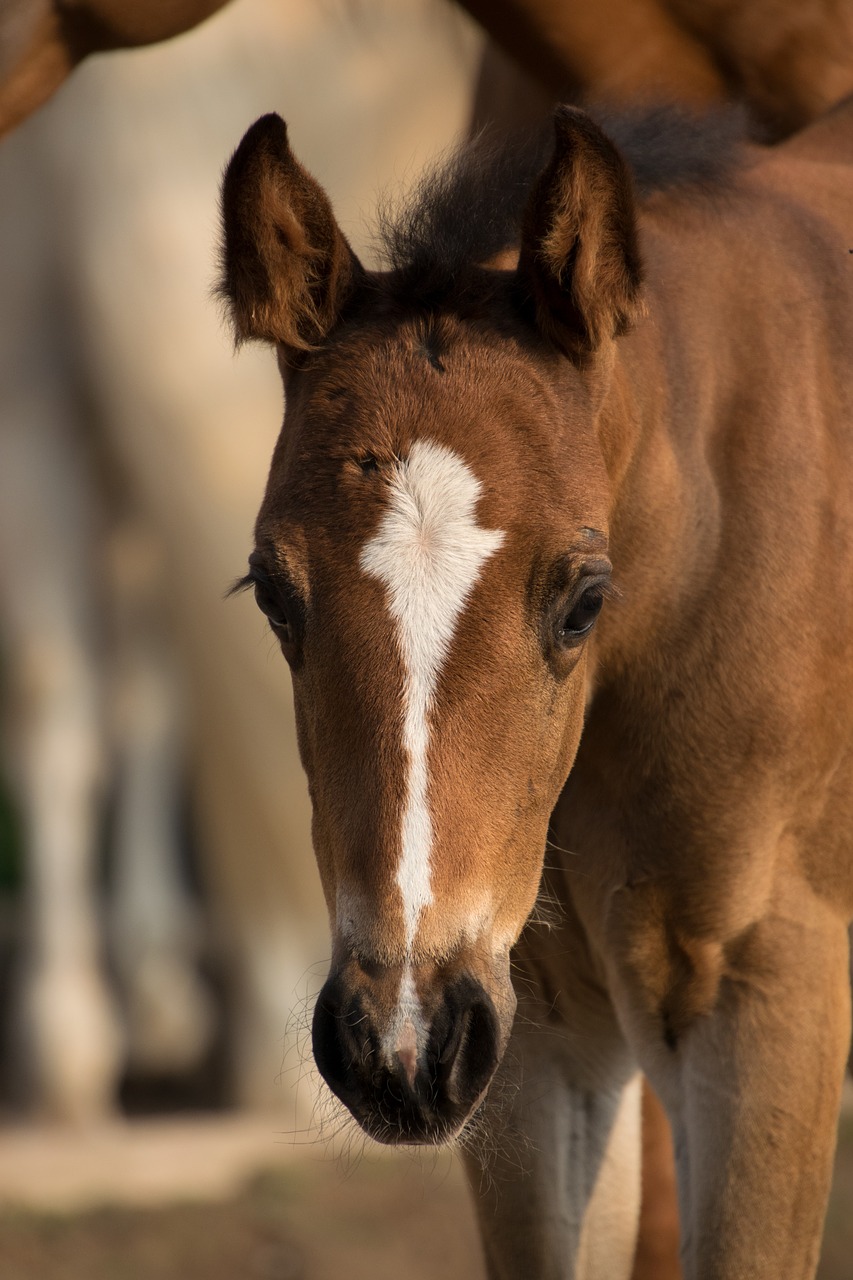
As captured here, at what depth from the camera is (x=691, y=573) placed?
2197 millimetres

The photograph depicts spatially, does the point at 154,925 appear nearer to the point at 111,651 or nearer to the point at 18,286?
the point at 111,651

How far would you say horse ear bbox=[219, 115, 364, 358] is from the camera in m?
1.99

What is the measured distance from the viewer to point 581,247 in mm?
1954

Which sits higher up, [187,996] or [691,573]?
[691,573]

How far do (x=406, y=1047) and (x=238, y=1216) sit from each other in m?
2.68

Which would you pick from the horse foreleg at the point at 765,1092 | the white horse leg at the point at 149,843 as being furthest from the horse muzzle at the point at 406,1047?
the white horse leg at the point at 149,843

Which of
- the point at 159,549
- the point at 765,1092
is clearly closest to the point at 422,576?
the point at 765,1092

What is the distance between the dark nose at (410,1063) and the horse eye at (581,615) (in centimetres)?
38

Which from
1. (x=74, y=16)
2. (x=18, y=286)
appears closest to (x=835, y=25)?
(x=74, y=16)

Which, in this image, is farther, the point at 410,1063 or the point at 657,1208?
the point at 657,1208

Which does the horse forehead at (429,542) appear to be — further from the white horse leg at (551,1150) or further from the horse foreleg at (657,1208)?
the horse foreleg at (657,1208)

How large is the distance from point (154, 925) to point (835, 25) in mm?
3403

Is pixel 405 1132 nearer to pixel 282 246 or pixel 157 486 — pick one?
pixel 282 246

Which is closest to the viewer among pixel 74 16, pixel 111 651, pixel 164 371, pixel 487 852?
pixel 487 852
